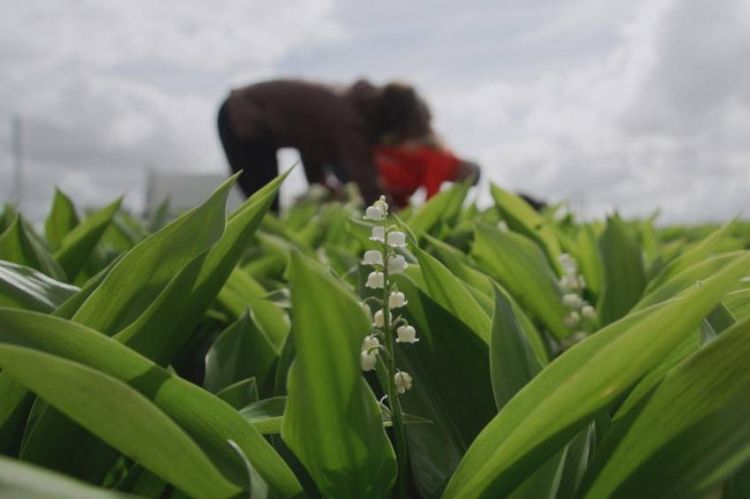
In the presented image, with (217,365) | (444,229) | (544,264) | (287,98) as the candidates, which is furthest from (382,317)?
(287,98)

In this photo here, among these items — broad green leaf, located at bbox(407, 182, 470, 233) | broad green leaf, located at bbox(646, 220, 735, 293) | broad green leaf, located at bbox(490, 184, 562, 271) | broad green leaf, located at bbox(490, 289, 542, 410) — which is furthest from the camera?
broad green leaf, located at bbox(407, 182, 470, 233)

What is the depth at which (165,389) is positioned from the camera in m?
0.59

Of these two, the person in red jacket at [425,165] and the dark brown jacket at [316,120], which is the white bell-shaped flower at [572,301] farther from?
the person in red jacket at [425,165]

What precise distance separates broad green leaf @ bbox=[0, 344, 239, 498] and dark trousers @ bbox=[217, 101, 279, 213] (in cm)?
509

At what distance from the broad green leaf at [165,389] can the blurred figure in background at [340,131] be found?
13.8 feet

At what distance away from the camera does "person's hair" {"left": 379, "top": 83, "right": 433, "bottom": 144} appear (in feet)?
17.0

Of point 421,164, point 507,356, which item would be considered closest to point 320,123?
point 421,164

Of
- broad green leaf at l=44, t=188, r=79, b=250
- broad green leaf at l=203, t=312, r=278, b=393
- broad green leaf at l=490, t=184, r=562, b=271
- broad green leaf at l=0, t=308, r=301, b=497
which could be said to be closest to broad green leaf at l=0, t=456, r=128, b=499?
broad green leaf at l=0, t=308, r=301, b=497

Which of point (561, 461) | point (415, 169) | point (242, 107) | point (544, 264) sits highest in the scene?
point (561, 461)

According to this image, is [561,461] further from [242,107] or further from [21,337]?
[242,107]

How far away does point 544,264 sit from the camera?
1.40 metres

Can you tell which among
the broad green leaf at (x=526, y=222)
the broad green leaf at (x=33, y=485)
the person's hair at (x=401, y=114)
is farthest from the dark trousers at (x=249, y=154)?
the broad green leaf at (x=33, y=485)

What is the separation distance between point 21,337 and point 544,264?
3.13 ft

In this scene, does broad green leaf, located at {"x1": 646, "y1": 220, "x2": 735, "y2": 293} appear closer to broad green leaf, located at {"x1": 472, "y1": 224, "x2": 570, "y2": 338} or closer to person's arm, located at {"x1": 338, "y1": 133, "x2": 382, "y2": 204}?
broad green leaf, located at {"x1": 472, "y1": 224, "x2": 570, "y2": 338}
